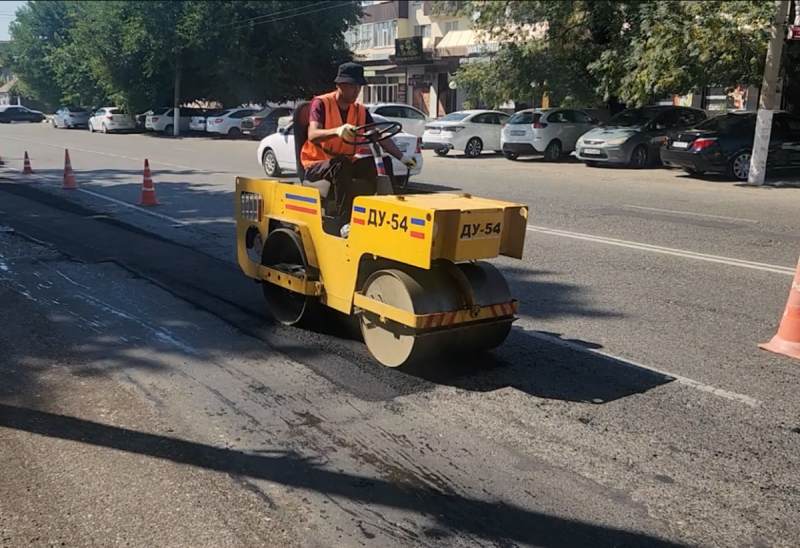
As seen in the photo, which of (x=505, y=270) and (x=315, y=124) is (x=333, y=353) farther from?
(x=505, y=270)

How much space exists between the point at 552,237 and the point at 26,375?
684 cm

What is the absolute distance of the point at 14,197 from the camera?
1411 cm

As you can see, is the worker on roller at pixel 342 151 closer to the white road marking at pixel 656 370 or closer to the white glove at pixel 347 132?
the white glove at pixel 347 132

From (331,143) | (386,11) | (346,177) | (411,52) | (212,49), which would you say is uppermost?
(386,11)

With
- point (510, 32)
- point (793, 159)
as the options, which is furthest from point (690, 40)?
point (510, 32)

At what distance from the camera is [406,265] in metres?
5.18

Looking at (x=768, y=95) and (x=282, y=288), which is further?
(x=768, y=95)

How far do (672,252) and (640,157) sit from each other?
1289 cm

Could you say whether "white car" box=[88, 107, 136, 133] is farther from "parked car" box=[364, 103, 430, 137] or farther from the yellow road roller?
the yellow road roller

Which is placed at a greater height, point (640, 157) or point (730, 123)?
point (730, 123)

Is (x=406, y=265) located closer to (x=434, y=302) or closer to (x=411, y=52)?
(x=434, y=302)

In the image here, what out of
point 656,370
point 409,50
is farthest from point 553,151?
point 409,50

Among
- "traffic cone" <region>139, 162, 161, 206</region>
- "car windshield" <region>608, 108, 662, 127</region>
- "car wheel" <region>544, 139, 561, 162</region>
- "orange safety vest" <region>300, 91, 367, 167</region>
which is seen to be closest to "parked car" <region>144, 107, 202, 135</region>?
"car wheel" <region>544, 139, 561, 162</region>

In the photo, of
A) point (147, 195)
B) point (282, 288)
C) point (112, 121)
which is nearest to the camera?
point (282, 288)
